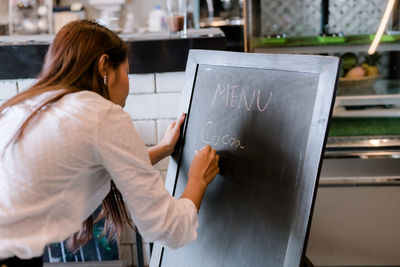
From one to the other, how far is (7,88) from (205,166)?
41.1 inches

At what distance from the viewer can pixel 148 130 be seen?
Answer: 6.07 feet

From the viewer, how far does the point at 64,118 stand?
93 centimetres

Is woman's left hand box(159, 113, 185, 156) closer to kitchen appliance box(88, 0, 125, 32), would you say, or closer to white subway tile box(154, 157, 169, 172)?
white subway tile box(154, 157, 169, 172)

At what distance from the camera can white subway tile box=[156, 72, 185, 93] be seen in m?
1.76

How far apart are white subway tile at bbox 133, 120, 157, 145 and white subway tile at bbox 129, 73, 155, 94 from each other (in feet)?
0.44

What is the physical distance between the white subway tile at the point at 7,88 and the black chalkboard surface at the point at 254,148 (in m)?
0.83

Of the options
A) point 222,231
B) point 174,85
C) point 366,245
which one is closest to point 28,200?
point 222,231

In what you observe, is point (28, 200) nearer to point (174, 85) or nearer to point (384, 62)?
point (174, 85)

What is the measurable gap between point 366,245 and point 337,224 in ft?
0.58

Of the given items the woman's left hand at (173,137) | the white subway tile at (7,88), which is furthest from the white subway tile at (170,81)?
the white subway tile at (7,88)

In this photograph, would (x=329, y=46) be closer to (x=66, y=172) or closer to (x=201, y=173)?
(x=201, y=173)

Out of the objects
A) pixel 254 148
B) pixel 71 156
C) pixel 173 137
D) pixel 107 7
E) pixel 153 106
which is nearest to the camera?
pixel 71 156

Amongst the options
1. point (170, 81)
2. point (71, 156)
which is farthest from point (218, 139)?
point (170, 81)

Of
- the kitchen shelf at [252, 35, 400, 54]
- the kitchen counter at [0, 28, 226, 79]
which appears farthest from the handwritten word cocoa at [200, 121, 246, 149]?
the kitchen shelf at [252, 35, 400, 54]
